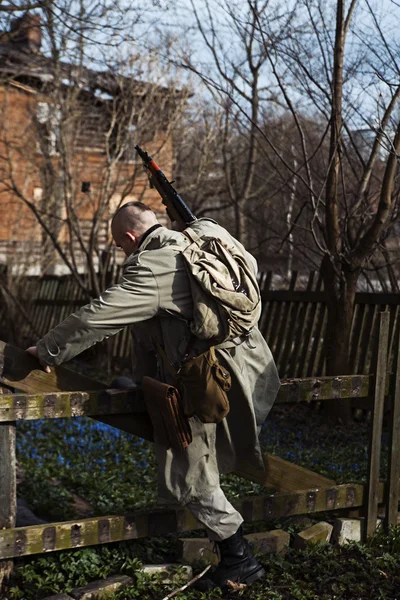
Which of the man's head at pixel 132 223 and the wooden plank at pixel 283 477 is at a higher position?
the man's head at pixel 132 223

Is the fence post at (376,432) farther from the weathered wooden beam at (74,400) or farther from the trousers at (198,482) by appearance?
the trousers at (198,482)

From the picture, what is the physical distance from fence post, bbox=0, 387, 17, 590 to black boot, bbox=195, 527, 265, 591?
1.03 m

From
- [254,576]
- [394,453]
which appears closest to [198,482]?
[254,576]

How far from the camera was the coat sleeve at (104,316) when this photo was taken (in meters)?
3.31

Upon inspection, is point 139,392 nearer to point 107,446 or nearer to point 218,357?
point 218,357

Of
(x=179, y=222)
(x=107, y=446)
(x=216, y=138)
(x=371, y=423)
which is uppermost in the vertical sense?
(x=216, y=138)

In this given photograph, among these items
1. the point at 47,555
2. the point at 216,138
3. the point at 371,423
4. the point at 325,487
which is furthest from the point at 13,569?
the point at 216,138

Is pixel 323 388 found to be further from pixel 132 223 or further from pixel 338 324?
pixel 338 324

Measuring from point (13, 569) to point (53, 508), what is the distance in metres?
1.42

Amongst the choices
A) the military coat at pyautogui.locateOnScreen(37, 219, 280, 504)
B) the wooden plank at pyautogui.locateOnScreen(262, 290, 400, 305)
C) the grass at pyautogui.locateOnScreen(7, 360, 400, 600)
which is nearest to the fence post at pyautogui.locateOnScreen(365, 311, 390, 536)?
the grass at pyautogui.locateOnScreen(7, 360, 400, 600)

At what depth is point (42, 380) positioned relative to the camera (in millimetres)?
3557

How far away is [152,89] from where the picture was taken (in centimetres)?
1297

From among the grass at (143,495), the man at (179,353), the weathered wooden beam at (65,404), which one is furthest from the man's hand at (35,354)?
the grass at (143,495)

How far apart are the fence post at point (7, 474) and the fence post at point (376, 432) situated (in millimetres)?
2053
